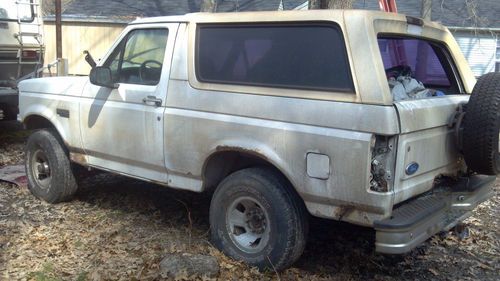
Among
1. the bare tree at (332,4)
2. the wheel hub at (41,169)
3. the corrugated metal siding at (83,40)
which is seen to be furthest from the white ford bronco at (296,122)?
the corrugated metal siding at (83,40)

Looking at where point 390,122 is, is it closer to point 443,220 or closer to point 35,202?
point 443,220

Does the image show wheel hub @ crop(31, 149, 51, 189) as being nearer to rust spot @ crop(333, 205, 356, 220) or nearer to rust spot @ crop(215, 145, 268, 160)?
rust spot @ crop(215, 145, 268, 160)

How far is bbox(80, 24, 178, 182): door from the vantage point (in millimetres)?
4629

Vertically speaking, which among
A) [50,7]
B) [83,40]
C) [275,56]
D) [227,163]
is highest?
[50,7]

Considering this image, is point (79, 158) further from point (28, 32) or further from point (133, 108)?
point (28, 32)

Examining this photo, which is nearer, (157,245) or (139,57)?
(157,245)

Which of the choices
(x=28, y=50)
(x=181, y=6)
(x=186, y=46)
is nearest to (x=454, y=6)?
(x=181, y=6)

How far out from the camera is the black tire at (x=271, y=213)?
3896 millimetres

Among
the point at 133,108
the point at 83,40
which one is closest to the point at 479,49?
the point at 83,40

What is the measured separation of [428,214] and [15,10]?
297 inches

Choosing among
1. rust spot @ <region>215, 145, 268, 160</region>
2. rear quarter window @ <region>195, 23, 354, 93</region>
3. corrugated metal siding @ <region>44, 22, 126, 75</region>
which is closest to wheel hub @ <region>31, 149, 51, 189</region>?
rear quarter window @ <region>195, 23, 354, 93</region>

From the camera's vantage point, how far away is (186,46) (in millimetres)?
4508

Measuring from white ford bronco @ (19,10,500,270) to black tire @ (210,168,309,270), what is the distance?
1 centimetres

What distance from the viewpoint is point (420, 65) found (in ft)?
16.3
